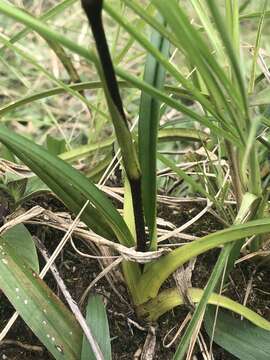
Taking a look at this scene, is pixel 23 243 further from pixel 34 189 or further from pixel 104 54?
pixel 104 54

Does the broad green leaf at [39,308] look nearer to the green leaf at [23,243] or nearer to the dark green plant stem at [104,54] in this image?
the green leaf at [23,243]

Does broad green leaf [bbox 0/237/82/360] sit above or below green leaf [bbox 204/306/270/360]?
above

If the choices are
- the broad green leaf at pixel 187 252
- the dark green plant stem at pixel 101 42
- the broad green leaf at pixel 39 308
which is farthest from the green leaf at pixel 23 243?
the dark green plant stem at pixel 101 42

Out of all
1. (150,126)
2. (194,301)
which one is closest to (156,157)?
(150,126)

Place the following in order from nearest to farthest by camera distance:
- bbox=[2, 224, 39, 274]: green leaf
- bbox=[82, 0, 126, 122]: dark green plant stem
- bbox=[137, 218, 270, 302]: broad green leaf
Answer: bbox=[82, 0, 126, 122]: dark green plant stem < bbox=[137, 218, 270, 302]: broad green leaf < bbox=[2, 224, 39, 274]: green leaf

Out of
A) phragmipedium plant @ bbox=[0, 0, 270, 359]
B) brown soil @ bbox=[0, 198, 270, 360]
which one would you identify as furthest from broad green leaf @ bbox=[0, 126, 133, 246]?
brown soil @ bbox=[0, 198, 270, 360]

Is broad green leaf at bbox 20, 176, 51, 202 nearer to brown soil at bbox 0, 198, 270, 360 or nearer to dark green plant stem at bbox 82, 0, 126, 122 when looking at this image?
brown soil at bbox 0, 198, 270, 360
